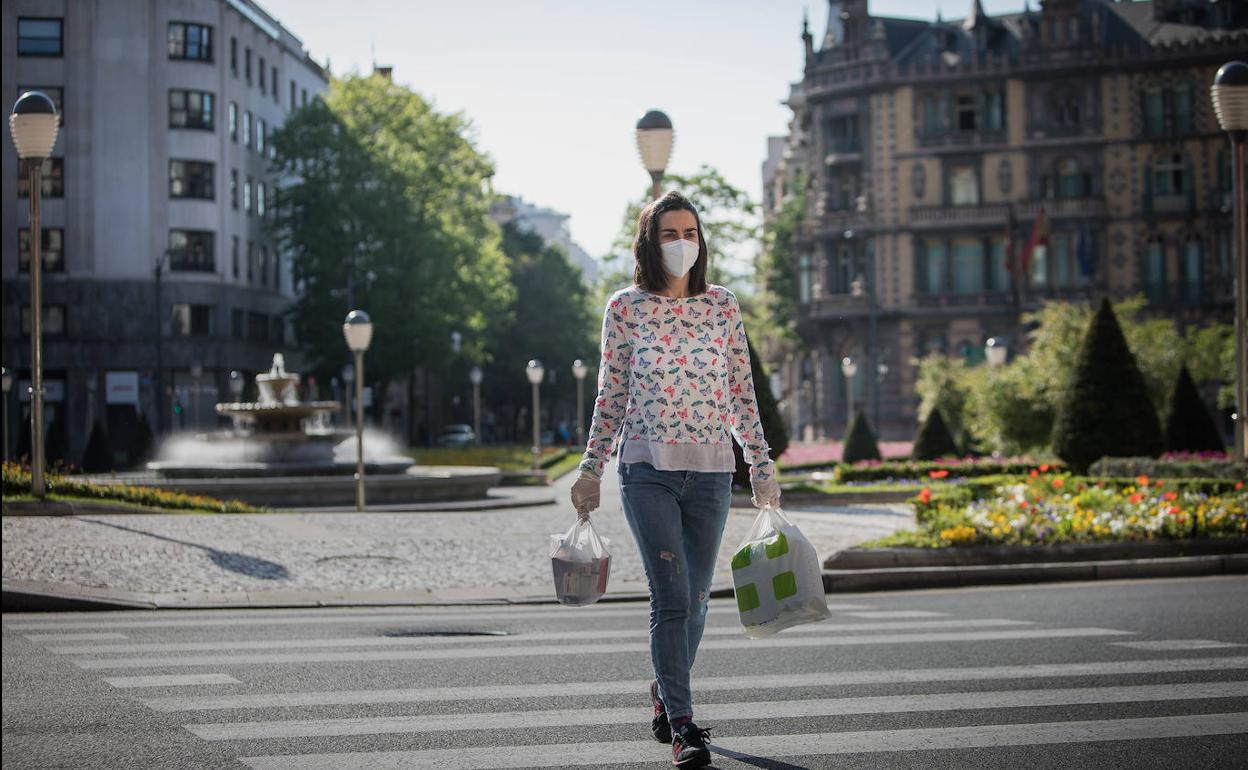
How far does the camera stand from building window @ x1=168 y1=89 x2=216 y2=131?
70.6 metres

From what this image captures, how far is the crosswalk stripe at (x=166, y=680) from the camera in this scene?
9.48m

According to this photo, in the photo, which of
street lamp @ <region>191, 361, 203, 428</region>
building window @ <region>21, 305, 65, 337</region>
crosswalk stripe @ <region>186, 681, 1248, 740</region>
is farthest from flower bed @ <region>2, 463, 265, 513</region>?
building window @ <region>21, 305, 65, 337</region>

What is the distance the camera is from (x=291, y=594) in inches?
610

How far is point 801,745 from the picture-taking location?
7465 mm

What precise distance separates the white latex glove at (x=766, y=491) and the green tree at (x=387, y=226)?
193ft

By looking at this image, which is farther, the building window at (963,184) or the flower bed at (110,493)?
the building window at (963,184)

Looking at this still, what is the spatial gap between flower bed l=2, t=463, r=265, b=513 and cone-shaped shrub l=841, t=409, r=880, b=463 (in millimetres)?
21052

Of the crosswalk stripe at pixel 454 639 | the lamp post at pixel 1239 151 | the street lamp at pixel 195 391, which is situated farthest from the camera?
the street lamp at pixel 195 391

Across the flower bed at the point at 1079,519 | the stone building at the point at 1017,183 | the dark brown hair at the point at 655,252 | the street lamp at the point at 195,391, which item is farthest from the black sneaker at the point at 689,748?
the stone building at the point at 1017,183

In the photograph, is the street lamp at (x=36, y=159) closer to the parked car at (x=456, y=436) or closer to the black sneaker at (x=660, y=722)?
the black sneaker at (x=660, y=722)

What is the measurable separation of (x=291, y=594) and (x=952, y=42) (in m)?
69.6

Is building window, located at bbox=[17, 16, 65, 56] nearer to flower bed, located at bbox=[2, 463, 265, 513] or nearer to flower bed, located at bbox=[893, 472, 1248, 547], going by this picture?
flower bed, located at bbox=[2, 463, 265, 513]

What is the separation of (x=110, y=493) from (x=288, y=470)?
9.27 meters

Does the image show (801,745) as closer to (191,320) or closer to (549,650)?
(549,650)
